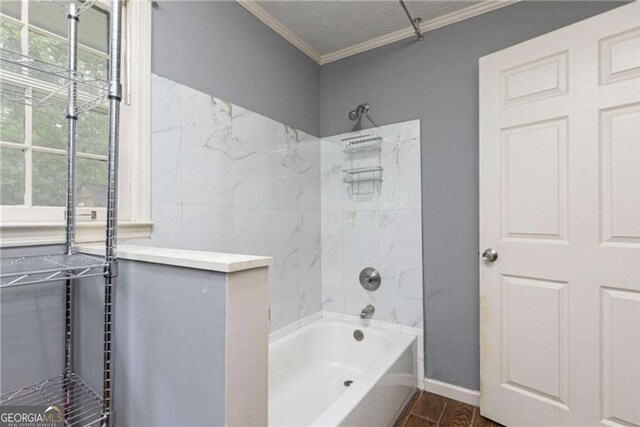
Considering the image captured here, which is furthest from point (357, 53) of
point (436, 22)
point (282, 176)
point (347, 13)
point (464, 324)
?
point (464, 324)

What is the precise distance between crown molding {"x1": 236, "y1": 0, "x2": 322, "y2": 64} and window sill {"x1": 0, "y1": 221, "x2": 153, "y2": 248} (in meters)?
1.49

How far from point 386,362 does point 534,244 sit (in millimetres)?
1010

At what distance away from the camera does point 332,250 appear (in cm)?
247

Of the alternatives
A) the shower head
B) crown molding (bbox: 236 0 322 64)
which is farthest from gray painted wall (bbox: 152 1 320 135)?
the shower head

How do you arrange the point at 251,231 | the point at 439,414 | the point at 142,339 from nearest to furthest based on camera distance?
the point at 142,339
the point at 439,414
the point at 251,231

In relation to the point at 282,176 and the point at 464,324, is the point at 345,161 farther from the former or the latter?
the point at 464,324

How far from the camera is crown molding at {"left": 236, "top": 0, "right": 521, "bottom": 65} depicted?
1869mm

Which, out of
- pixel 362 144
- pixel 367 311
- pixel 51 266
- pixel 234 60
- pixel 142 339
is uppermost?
pixel 234 60

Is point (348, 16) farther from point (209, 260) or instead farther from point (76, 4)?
point (209, 260)

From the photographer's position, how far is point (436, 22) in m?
2.03

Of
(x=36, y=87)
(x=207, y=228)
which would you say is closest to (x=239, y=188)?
(x=207, y=228)

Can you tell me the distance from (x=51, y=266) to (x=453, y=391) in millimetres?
2190

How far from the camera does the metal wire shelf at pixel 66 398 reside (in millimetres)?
994

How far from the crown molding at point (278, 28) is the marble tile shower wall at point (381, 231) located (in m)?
0.70
